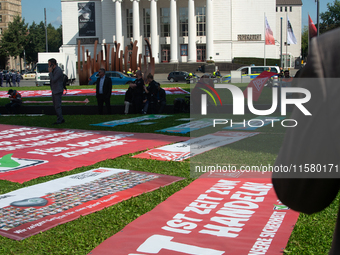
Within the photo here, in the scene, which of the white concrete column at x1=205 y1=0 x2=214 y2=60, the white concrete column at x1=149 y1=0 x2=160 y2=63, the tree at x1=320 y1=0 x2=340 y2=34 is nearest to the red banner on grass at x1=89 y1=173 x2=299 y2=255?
the white concrete column at x1=205 y1=0 x2=214 y2=60

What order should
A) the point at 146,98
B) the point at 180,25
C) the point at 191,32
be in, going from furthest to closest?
1. the point at 180,25
2. the point at 191,32
3. the point at 146,98

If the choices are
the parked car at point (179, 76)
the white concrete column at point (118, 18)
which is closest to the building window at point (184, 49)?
the white concrete column at point (118, 18)

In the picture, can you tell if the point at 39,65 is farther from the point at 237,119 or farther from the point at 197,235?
the point at 197,235

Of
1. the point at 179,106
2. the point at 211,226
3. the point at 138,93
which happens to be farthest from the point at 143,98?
the point at 211,226

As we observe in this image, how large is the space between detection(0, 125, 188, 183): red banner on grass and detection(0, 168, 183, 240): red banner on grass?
2.50ft

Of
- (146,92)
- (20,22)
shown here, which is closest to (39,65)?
(146,92)

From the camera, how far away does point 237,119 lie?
38.7 feet

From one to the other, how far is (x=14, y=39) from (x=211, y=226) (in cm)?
8346

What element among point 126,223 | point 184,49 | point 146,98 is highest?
point 184,49

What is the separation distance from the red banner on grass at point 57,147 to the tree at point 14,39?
7389cm

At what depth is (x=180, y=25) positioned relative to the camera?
64.1 metres

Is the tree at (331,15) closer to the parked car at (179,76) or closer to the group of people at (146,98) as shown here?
the parked car at (179,76)

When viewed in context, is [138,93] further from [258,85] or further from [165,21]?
[165,21]

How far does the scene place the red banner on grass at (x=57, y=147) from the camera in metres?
5.88
